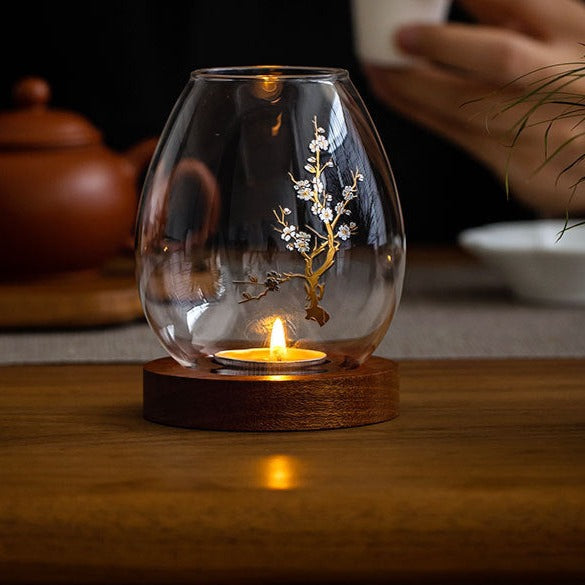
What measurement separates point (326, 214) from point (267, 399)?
8cm

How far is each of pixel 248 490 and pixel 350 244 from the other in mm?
129

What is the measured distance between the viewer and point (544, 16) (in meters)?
1.26

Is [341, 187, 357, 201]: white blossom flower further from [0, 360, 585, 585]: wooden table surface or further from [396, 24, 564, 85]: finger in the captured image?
[396, 24, 564, 85]: finger

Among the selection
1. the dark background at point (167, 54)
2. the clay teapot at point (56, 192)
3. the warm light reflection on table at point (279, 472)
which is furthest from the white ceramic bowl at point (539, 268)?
the dark background at point (167, 54)

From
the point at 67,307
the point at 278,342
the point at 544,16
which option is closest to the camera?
the point at 278,342

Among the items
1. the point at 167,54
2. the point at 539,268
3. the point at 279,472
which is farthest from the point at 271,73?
the point at 167,54

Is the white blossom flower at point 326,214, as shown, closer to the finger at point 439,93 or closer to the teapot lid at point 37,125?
the teapot lid at point 37,125

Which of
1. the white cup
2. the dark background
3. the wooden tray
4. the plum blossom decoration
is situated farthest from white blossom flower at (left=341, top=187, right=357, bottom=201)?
the dark background

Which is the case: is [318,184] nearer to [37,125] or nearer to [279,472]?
[279,472]

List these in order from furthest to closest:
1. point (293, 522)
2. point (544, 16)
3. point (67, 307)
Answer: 1. point (544, 16)
2. point (67, 307)
3. point (293, 522)

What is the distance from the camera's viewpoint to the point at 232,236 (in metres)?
0.48

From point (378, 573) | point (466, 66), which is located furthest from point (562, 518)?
point (466, 66)

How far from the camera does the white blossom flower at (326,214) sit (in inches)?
19.0

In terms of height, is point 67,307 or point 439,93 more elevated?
point 439,93
